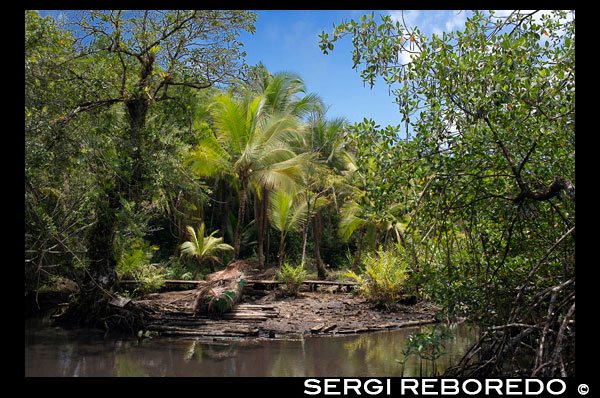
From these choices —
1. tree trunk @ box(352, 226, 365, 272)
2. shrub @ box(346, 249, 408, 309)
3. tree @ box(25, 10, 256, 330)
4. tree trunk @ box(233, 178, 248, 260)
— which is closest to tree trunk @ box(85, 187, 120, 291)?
tree @ box(25, 10, 256, 330)

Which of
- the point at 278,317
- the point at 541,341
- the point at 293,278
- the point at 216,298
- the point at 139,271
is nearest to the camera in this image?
the point at 541,341

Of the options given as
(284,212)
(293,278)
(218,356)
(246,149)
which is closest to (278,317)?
(293,278)

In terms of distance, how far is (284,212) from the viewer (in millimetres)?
16969

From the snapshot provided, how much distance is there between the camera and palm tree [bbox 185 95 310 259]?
1588cm

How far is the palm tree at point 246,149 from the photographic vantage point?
1588 cm

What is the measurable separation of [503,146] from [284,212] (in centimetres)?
1318

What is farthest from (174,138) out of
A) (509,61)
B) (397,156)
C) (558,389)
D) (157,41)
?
(558,389)

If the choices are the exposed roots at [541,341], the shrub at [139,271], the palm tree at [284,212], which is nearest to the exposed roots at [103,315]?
the shrub at [139,271]

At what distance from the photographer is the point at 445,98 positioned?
15.4 feet

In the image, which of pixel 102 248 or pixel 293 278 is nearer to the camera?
pixel 102 248

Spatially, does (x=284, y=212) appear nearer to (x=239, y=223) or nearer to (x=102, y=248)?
(x=239, y=223)

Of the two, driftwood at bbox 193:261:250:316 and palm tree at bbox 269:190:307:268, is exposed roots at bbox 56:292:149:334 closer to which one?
driftwood at bbox 193:261:250:316

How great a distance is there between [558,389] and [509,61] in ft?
9.51
